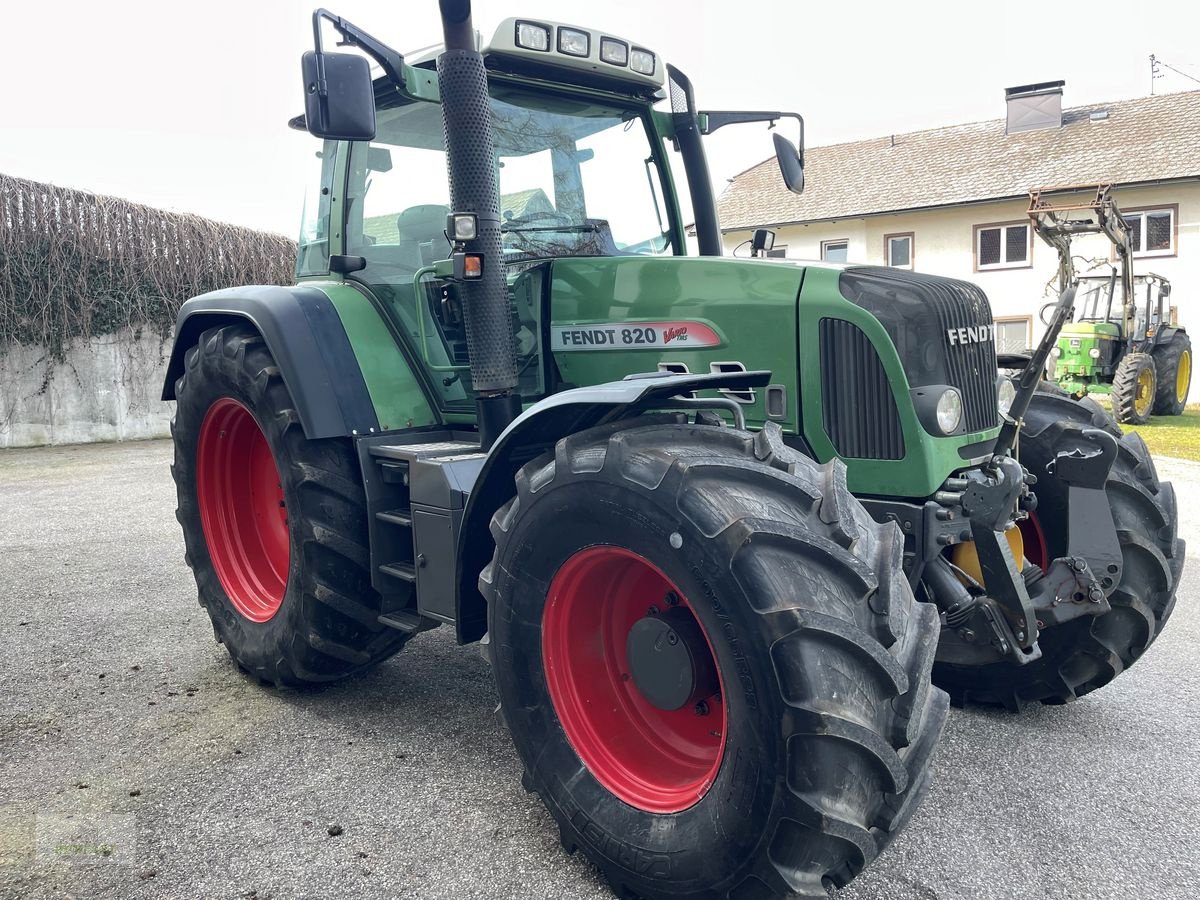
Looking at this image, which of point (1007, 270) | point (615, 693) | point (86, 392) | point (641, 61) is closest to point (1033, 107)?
point (1007, 270)

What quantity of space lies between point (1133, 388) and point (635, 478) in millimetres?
15106

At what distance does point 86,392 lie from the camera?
1319 cm

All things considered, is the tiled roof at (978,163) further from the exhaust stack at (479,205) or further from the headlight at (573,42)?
the exhaust stack at (479,205)

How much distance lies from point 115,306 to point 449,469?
38.5ft

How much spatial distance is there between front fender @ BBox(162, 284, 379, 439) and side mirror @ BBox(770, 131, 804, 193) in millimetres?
1876

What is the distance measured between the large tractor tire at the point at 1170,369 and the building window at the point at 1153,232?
4208 mm

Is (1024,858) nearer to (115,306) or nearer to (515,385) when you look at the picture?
(515,385)

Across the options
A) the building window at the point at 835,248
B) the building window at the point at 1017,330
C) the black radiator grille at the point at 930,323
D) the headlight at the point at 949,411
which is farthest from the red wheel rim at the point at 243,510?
the building window at the point at 835,248

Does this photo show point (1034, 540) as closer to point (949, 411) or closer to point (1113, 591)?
point (1113, 591)

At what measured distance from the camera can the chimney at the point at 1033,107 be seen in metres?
24.2

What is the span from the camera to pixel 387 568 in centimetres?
359

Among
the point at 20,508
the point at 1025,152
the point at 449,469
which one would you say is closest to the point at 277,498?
the point at 449,469

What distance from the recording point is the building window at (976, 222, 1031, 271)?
22.5 metres

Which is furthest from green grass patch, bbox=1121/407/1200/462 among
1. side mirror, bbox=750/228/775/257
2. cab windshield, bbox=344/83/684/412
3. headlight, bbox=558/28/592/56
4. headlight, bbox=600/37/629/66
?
headlight, bbox=558/28/592/56
